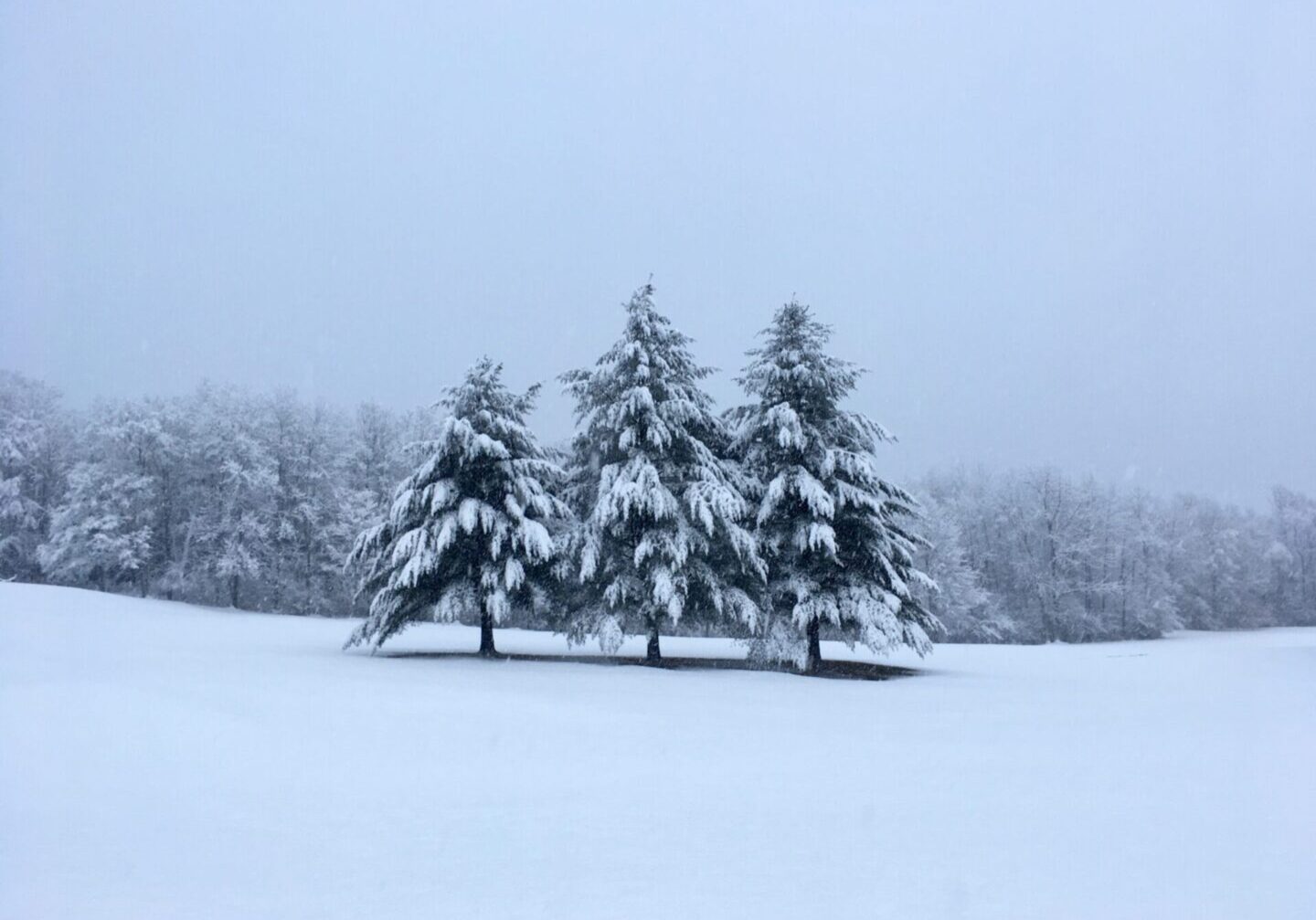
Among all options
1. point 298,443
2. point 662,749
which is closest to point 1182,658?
point 662,749

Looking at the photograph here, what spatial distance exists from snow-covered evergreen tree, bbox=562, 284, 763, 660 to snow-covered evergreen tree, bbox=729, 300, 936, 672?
884 mm

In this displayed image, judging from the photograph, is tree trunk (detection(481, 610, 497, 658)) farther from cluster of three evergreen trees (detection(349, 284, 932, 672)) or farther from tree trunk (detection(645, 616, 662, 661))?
tree trunk (detection(645, 616, 662, 661))

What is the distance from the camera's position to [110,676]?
44.2ft

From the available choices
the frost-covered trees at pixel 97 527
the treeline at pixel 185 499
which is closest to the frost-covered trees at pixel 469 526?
the treeline at pixel 185 499

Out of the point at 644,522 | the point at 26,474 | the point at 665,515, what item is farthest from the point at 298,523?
the point at 665,515

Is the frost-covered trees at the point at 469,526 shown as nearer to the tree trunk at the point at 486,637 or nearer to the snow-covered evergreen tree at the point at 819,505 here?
the tree trunk at the point at 486,637

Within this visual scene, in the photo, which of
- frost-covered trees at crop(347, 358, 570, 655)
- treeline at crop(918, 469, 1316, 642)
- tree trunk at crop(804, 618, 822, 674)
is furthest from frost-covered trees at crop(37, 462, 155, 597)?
treeline at crop(918, 469, 1316, 642)

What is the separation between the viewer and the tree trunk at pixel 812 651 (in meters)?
19.7

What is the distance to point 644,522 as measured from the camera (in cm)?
2005

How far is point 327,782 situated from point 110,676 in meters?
7.97

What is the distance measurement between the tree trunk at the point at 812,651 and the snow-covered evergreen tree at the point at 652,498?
158 cm

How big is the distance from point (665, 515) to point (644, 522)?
93 centimetres

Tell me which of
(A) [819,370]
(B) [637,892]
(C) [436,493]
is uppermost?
(A) [819,370]

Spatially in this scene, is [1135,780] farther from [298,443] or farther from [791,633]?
[298,443]
